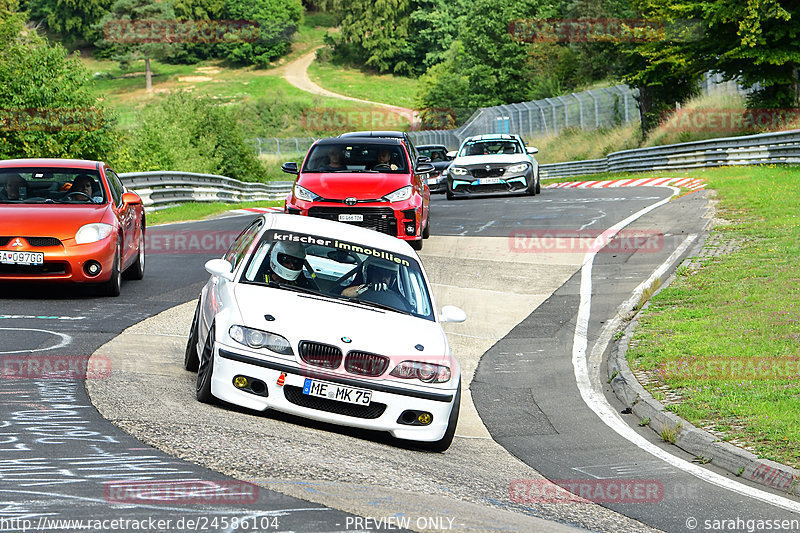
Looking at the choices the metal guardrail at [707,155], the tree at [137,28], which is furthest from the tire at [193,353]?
the tree at [137,28]

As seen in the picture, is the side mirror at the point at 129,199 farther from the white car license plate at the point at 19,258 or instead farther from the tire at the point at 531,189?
the tire at the point at 531,189

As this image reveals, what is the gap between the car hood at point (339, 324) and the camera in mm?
7406

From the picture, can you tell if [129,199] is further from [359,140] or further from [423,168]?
[423,168]

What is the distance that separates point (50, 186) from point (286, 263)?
5.88 meters

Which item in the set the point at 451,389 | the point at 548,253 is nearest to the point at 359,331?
the point at 451,389

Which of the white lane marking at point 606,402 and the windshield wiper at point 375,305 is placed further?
the windshield wiper at point 375,305

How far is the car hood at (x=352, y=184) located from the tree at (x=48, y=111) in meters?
22.2

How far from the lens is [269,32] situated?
6004 inches

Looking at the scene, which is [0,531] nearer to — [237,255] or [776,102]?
[237,255]

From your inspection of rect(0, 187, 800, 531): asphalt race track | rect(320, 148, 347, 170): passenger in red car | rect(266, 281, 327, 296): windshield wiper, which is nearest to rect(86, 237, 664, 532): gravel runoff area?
rect(0, 187, 800, 531): asphalt race track

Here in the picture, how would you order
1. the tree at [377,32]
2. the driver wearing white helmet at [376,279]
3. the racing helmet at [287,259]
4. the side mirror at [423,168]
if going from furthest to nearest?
the tree at [377,32] → the side mirror at [423,168] → the racing helmet at [287,259] → the driver wearing white helmet at [376,279]

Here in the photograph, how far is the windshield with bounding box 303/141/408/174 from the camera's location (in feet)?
58.3

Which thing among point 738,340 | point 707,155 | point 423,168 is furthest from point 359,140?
point 707,155

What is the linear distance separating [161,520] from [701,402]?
18.7 feet
